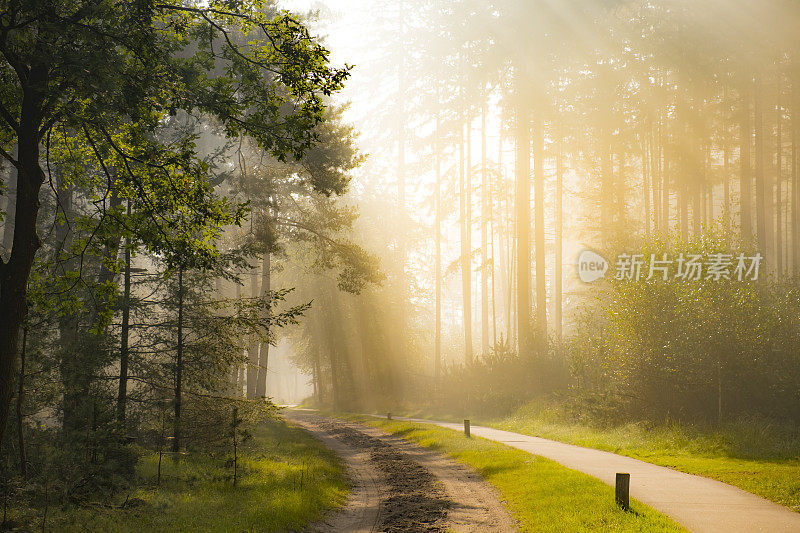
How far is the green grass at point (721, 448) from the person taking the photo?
41.1 feet

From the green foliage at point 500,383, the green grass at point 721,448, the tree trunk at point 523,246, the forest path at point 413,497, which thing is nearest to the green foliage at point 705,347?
the green grass at point 721,448

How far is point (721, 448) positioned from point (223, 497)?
13.5m

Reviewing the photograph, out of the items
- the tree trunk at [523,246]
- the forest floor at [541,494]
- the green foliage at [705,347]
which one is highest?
the tree trunk at [523,246]

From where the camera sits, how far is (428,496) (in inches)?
540

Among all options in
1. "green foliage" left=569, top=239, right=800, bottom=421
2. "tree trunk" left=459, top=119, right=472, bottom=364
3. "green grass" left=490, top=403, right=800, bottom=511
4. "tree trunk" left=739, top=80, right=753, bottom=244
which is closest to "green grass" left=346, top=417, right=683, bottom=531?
"green grass" left=490, top=403, right=800, bottom=511

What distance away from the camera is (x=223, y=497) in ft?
40.4

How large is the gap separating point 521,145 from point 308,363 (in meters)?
30.5

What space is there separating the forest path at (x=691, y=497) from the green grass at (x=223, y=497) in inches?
245

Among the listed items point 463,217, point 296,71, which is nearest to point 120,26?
point 296,71

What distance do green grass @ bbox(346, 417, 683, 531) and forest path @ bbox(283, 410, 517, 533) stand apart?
0.42 m

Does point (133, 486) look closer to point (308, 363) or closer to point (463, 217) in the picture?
point (463, 217)

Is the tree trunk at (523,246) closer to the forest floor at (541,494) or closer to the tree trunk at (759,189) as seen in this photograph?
the tree trunk at (759,189)

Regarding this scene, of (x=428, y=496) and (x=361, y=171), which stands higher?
(x=361, y=171)

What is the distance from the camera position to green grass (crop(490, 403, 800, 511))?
41.1 ft
